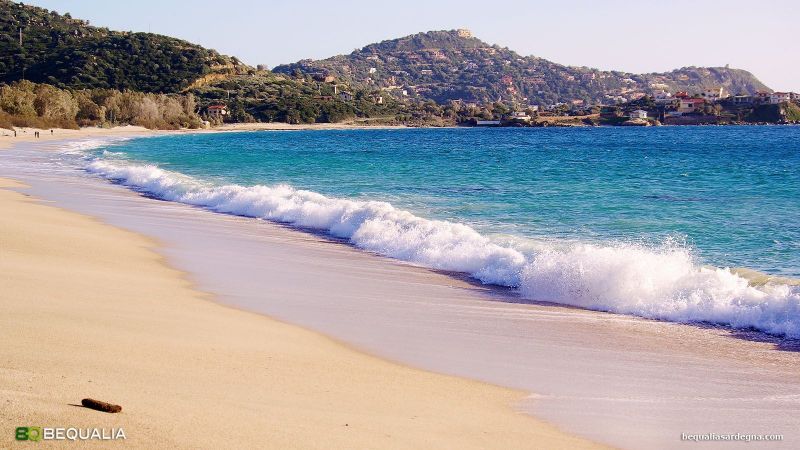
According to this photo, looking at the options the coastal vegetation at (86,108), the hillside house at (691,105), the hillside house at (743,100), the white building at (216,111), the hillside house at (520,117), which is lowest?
the coastal vegetation at (86,108)

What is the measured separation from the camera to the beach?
17.7ft

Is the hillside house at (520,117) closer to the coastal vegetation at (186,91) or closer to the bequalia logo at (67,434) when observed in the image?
the coastal vegetation at (186,91)

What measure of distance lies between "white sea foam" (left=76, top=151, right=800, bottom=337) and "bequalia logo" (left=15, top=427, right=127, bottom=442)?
719cm

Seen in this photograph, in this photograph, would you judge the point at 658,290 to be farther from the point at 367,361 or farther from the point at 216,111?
the point at 216,111

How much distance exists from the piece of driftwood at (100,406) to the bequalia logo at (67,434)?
328 millimetres

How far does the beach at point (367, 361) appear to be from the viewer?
212 inches

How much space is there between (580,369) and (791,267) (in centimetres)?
670

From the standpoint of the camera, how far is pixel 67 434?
4.37 meters

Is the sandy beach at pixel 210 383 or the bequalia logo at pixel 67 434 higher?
the bequalia logo at pixel 67 434

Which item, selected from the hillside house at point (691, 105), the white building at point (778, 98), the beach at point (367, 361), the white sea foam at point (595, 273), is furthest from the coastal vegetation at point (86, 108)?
the white building at point (778, 98)

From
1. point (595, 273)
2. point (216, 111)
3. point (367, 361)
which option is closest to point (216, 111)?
point (216, 111)

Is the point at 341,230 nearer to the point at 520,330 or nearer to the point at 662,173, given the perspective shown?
the point at 520,330

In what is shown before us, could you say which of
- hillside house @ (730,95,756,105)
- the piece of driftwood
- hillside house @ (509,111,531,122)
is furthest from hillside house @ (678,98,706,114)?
the piece of driftwood

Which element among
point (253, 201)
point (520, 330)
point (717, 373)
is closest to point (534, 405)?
point (717, 373)
